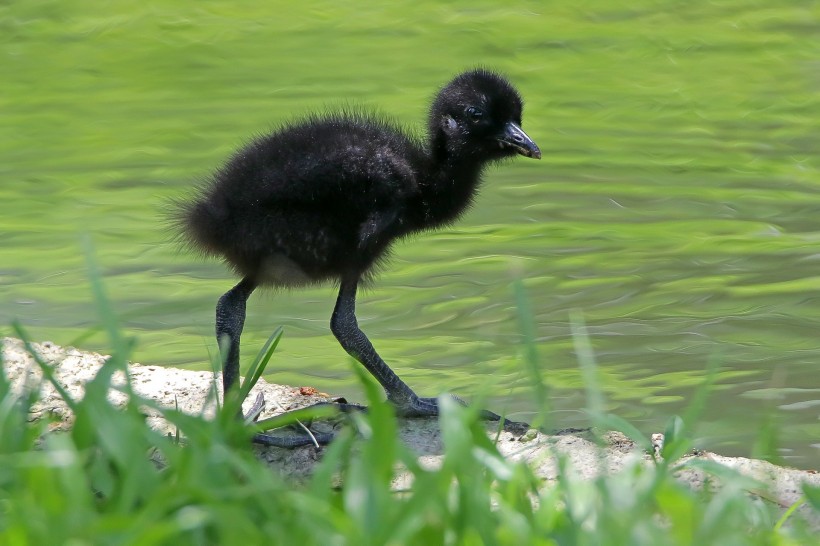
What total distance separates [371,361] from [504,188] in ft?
14.3

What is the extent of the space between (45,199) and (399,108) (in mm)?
3144

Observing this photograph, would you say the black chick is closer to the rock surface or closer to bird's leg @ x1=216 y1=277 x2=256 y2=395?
bird's leg @ x1=216 y1=277 x2=256 y2=395

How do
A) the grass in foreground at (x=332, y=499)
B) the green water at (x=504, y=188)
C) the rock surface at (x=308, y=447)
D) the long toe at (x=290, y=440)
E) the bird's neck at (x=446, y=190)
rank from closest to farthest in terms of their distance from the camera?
the grass in foreground at (x=332, y=499) < the rock surface at (x=308, y=447) < the long toe at (x=290, y=440) < the bird's neck at (x=446, y=190) < the green water at (x=504, y=188)

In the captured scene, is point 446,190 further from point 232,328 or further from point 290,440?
point 290,440

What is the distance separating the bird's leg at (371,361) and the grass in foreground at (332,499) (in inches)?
66.5

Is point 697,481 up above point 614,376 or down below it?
above

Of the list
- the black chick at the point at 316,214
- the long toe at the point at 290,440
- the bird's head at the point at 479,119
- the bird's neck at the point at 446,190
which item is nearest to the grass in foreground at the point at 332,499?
the long toe at the point at 290,440

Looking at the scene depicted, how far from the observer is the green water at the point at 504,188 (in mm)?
6746

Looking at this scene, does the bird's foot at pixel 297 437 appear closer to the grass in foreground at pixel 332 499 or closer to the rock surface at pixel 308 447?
the rock surface at pixel 308 447

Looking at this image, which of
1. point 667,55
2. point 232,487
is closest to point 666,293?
point 232,487

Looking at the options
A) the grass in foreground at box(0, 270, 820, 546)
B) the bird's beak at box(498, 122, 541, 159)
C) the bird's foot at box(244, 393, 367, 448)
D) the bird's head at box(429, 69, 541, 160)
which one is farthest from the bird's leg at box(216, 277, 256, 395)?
the grass in foreground at box(0, 270, 820, 546)

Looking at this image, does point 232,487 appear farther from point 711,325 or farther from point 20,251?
point 20,251

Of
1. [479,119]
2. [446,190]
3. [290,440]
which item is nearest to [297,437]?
[290,440]

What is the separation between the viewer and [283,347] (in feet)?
23.4
